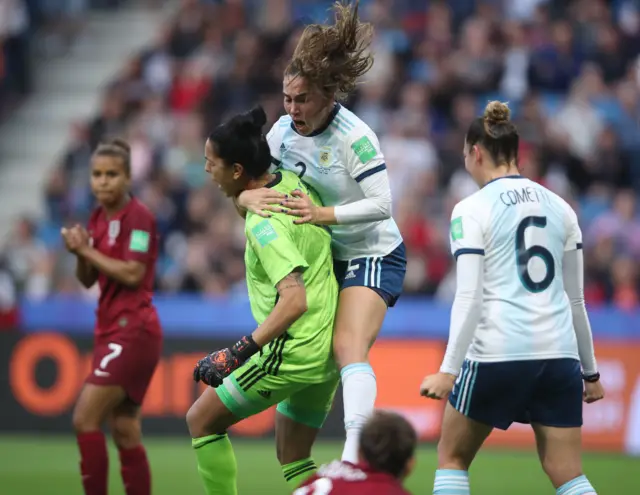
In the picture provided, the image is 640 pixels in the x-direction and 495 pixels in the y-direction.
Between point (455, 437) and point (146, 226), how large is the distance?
2.57 metres

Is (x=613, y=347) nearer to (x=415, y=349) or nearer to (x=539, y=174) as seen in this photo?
(x=415, y=349)

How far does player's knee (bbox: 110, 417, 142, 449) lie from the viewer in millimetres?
7051

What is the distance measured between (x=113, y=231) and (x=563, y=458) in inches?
123

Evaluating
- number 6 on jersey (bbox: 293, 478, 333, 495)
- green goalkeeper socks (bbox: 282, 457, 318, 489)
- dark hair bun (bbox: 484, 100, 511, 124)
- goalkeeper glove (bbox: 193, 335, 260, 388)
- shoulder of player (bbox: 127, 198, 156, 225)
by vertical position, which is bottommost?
green goalkeeper socks (bbox: 282, 457, 318, 489)

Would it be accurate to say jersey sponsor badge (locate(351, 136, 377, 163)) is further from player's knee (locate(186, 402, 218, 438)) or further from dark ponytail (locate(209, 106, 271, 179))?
player's knee (locate(186, 402, 218, 438))

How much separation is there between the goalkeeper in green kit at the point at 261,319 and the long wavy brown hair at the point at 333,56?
0.35 meters

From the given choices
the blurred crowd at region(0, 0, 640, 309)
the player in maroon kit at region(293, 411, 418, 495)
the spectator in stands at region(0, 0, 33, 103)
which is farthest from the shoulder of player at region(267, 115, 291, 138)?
the spectator in stands at region(0, 0, 33, 103)

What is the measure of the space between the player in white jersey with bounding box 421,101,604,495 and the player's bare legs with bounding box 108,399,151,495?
220cm

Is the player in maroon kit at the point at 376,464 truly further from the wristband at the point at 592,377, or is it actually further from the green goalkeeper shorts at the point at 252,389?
the wristband at the point at 592,377

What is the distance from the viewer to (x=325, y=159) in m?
6.04

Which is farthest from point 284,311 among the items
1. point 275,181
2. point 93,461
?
point 93,461

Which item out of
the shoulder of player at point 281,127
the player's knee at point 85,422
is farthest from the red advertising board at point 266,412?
the shoulder of player at point 281,127

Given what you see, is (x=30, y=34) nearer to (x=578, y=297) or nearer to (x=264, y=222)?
(x=264, y=222)

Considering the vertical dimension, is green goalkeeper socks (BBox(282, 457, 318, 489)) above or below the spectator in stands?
below
